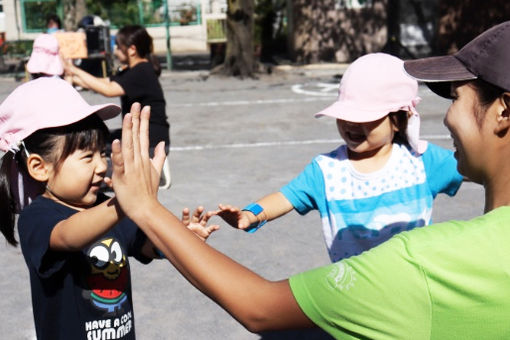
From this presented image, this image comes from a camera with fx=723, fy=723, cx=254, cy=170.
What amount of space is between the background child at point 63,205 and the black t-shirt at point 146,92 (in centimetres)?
423

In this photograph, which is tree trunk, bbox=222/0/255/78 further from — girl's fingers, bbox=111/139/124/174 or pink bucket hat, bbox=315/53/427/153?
girl's fingers, bbox=111/139/124/174

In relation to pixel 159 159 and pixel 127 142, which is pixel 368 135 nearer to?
pixel 159 159

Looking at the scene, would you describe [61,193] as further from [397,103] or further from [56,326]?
[397,103]

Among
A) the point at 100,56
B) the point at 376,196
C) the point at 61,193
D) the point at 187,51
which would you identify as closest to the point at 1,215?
the point at 61,193

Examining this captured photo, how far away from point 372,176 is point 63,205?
4.81 ft

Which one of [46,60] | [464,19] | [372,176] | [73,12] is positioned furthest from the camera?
[73,12]

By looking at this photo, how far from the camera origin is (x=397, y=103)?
339 cm

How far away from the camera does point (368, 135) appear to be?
11.3 feet

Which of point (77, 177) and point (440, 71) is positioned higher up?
point (440, 71)

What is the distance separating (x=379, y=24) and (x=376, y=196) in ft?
59.2

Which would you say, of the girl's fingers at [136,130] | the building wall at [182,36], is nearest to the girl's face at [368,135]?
the girl's fingers at [136,130]

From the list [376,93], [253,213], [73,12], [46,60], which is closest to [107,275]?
[253,213]

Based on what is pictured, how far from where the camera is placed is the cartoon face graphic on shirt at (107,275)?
263 centimetres

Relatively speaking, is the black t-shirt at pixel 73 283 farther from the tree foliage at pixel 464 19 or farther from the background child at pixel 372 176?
the tree foliage at pixel 464 19
